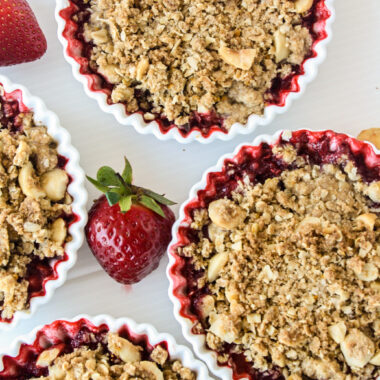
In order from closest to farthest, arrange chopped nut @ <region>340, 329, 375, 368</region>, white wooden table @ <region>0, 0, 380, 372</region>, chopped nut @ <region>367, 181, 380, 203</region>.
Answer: chopped nut @ <region>340, 329, 375, 368</region>
chopped nut @ <region>367, 181, 380, 203</region>
white wooden table @ <region>0, 0, 380, 372</region>

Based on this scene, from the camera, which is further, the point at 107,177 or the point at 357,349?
the point at 107,177

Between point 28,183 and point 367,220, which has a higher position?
point 367,220

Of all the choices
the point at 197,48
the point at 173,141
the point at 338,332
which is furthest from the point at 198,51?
the point at 338,332

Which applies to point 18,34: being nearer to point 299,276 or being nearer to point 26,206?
point 26,206

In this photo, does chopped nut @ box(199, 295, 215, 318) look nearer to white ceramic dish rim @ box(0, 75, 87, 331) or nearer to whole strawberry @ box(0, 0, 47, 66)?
white ceramic dish rim @ box(0, 75, 87, 331)

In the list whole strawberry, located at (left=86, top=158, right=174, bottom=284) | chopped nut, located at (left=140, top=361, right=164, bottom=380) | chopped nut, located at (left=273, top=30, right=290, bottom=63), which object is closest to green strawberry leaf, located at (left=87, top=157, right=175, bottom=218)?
whole strawberry, located at (left=86, top=158, right=174, bottom=284)

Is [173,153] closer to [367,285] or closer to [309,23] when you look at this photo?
[309,23]

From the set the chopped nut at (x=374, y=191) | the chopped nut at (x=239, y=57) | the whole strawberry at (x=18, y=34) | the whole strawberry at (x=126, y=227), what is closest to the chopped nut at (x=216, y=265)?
the whole strawberry at (x=126, y=227)
